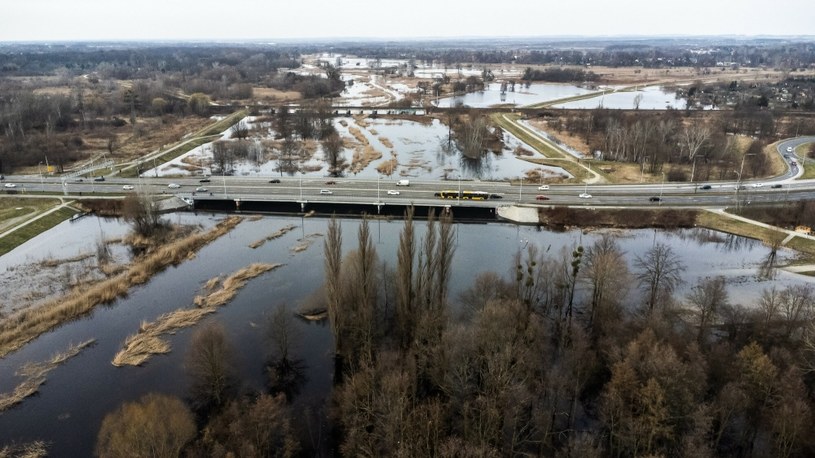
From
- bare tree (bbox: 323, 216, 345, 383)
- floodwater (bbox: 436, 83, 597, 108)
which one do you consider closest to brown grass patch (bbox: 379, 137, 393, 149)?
floodwater (bbox: 436, 83, 597, 108)

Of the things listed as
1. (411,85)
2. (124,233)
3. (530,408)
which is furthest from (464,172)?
(411,85)

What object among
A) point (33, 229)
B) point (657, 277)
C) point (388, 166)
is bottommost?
point (33, 229)

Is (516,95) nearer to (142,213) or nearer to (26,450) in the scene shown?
(142,213)

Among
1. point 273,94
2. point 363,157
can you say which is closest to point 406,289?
point 363,157

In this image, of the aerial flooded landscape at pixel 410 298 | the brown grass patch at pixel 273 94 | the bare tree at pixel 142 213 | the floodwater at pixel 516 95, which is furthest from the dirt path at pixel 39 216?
the floodwater at pixel 516 95

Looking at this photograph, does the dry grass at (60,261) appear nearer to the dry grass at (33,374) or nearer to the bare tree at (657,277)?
the dry grass at (33,374)
